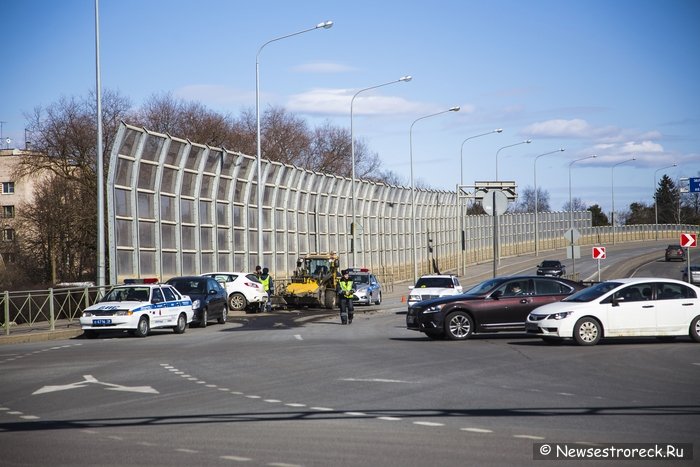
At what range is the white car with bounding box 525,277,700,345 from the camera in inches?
832

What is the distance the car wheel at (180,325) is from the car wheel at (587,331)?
1265 cm

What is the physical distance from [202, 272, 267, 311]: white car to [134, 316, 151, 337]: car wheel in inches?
477

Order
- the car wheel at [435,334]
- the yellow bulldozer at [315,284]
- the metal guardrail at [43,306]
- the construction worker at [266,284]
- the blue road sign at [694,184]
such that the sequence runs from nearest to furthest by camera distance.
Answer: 1. the car wheel at [435,334]
2. the metal guardrail at [43,306]
3. the construction worker at [266,284]
4. the yellow bulldozer at [315,284]
5. the blue road sign at [694,184]

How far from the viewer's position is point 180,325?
2897 cm

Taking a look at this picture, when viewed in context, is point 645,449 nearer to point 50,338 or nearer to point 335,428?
point 335,428

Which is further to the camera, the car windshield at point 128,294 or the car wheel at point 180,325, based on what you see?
the car wheel at point 180,325

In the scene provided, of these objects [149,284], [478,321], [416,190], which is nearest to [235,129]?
[416,190]

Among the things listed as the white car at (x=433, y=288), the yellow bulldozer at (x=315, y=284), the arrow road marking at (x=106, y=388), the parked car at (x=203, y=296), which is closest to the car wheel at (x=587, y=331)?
the arrow road marking at (x=106, y=388)

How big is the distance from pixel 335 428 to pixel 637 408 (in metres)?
3.81

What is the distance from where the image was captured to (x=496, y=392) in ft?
43.9

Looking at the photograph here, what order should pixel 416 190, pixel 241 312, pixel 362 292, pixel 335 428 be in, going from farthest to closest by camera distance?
pixel 416 190
pixel 362 292
pixel 241 312
pixel 335 428

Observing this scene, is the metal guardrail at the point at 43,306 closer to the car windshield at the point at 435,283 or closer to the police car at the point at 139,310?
the police car at the point at 139,310

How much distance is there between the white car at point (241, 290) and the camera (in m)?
39.9

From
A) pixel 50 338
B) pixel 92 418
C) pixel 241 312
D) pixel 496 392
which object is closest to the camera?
pixel 92 418
